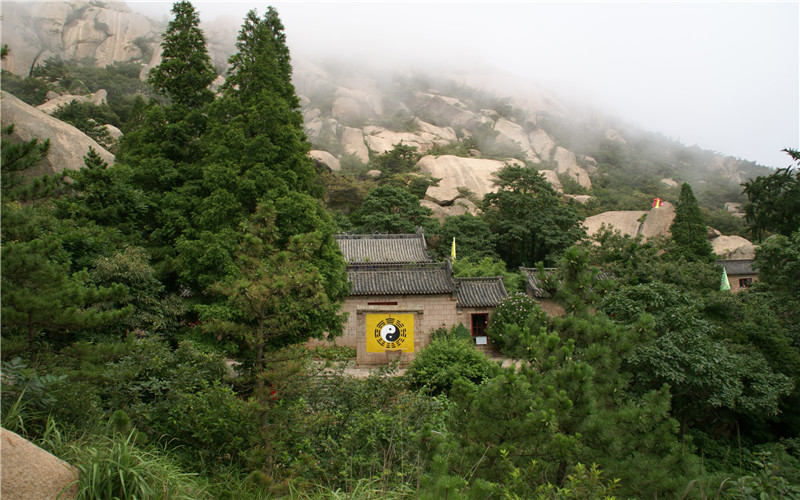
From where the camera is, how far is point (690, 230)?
27.3 m

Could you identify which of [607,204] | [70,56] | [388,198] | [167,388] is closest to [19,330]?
[167,388]

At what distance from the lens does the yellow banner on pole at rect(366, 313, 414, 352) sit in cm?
1700

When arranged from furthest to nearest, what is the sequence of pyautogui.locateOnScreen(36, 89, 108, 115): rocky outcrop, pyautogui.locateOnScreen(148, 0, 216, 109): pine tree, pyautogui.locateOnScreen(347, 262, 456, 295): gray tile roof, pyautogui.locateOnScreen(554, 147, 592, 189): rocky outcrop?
pyautogui.locateOnScreen(554, 147, 592, 189): rocky outcrop, pyautogui.locateOnScreen(36, 89, 108, 115): rocky outcrop, pyautogui.locateOnScreen(347, 262, 456, 295): gray tile roof, pyautogui.locateOnScreen(148, 0, 216, 109): pine tree

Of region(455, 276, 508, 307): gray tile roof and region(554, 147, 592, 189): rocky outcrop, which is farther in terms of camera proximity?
region(554, 147, 592, 189): rocky outcrop

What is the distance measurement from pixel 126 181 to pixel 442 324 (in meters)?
11.4

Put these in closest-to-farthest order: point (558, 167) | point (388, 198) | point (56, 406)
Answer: point (56, 406) < point (388, 198) < point (558, 167)

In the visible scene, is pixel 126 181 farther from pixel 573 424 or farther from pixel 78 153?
pixel 573 424

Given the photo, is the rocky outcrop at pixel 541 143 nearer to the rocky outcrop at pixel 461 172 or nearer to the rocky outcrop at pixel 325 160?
the rocky outcrop at pixel 461 172

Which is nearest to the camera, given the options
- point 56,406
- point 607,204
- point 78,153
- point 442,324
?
point 56,406

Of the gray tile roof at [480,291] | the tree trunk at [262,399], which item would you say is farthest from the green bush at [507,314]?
the tree trunk at [262,399]

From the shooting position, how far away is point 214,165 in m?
10.9

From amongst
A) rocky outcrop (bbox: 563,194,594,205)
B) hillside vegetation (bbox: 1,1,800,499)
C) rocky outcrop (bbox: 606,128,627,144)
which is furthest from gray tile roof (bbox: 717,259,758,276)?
rocky outcrop (bbox: 606,128,627,144)

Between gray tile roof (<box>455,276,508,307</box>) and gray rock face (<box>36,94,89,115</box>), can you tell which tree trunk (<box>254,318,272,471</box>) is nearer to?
gray tile roof (<box>455,276,508,307</box>)

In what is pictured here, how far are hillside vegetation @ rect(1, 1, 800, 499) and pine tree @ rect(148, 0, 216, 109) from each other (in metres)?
0.06
